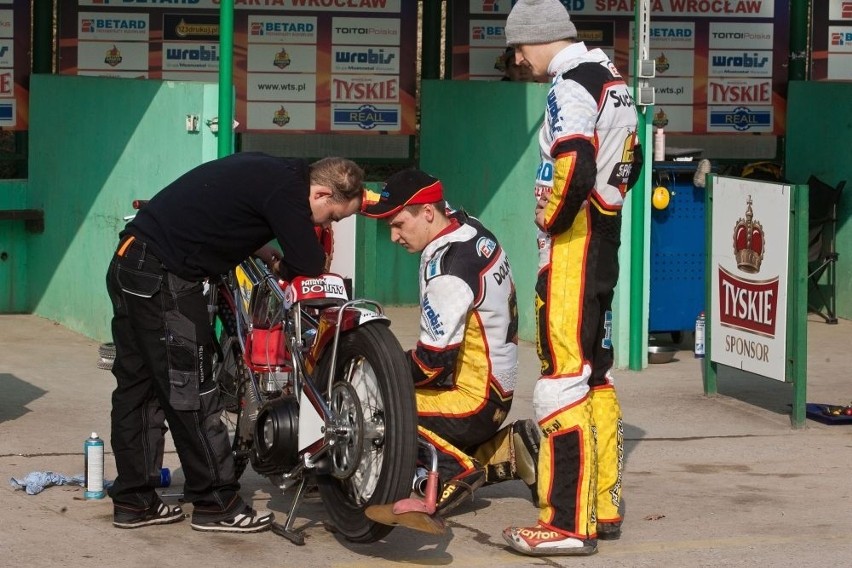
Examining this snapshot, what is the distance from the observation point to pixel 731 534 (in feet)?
19.6

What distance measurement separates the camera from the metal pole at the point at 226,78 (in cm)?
848

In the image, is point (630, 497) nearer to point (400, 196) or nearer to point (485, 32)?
point (400, 196)

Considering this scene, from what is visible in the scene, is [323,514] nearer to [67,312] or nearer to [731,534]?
[731,534]

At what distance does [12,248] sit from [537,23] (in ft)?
20.0

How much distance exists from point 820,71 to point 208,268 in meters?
8.10

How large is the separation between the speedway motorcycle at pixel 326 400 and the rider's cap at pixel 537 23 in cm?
108

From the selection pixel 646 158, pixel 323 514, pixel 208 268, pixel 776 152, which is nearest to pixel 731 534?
pixel 323 514

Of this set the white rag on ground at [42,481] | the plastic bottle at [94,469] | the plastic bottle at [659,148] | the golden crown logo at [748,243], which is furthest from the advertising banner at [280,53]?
the plastic bottle at [94,469]

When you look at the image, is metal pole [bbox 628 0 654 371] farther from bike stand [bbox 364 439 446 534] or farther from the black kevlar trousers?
bike stand [bbox 364 439 446 534]

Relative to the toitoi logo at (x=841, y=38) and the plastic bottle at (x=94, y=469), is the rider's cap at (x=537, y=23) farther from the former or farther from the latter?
the toitoi logo at (x=841, y=38)

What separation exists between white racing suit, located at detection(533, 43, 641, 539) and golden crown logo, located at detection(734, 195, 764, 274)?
2.71 meters

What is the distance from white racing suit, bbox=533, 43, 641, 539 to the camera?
5574 mm

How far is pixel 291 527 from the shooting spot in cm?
575

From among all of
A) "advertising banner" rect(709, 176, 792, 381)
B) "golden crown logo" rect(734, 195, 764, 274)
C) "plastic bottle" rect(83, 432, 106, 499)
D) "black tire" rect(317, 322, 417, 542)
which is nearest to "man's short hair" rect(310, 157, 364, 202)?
"black tire" rect(317, 322, 417, 542)
